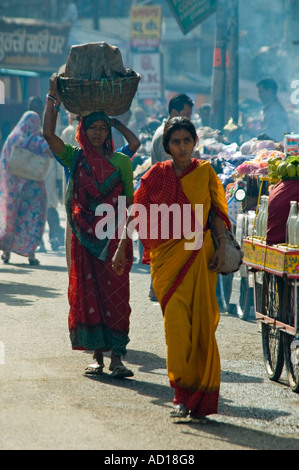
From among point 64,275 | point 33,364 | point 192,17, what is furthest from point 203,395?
point 192,17

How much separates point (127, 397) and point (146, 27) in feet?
88.8

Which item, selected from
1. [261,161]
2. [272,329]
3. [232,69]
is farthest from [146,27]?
[272,329]

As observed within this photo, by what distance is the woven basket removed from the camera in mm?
6992

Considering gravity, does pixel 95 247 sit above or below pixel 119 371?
above

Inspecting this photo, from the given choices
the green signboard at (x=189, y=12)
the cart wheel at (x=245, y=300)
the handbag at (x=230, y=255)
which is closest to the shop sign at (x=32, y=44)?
the green signboard at (x=189, y=12)

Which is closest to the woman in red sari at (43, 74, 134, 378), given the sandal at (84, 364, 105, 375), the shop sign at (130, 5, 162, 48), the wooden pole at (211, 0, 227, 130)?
the sandal at (84, 364, 105, 375)

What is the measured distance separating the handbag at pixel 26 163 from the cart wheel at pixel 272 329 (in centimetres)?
664

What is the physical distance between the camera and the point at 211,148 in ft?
44.9

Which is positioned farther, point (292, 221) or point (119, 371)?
point (119, 371)

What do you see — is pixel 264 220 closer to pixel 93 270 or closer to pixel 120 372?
pixel 93 270

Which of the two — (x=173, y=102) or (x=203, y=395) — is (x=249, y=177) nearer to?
(x=173, y=102)

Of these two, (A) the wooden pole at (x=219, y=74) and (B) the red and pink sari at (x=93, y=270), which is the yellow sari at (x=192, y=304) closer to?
(B) the red and pink sari at (x=93, y=270)

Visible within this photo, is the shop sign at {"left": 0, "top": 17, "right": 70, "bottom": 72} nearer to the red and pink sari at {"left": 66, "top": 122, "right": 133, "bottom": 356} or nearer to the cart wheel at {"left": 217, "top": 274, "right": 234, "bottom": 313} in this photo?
the cart wheel at {"left": 217, "top": 274, "right": 234, "bottom": 313}

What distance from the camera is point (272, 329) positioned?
7.11m
